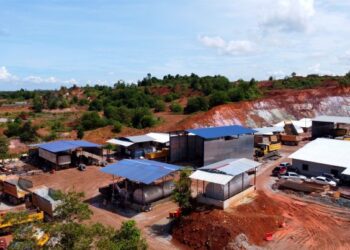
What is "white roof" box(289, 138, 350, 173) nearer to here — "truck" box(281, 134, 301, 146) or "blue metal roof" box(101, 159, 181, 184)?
"truck" box(281, 134, 301, 146)

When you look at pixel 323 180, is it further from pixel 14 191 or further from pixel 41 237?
pixel 14 191

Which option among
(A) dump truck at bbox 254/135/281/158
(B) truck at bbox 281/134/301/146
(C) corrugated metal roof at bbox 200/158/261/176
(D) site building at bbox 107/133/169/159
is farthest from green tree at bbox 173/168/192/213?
(B) truck at bbox 281/134/301/146

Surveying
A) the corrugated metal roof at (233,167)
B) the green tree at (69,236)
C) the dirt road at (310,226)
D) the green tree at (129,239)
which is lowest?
the dirt road at (310,226)

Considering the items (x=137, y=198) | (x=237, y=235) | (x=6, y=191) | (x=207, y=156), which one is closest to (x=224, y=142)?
(x=207, y=156)

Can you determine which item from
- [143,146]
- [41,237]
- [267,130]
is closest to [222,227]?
[41,237]

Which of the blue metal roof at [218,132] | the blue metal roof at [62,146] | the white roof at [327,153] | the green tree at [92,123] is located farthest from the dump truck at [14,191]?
the green tree at [92,123]

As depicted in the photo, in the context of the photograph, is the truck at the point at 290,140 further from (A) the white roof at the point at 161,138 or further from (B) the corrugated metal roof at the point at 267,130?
(A) the white roof at the point at 161,138
